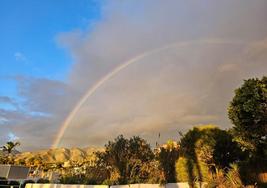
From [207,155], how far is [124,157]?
9.28m

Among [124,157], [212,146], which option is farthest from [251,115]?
[124,157]

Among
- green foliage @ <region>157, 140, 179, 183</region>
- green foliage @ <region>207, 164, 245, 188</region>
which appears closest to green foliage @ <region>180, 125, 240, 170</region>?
green foliage @ <region>157, 140, 179, 183</region>

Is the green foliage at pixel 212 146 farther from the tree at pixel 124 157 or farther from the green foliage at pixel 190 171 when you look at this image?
the tree at pixel 124 157

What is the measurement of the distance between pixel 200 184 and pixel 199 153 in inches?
102

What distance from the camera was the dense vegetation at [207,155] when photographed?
60.4 ft

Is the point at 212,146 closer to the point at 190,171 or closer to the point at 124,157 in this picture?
the point at 190,171

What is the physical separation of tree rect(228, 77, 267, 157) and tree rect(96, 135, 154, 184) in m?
9.94

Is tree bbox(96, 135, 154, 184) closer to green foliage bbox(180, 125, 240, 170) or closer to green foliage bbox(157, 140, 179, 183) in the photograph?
green foliage bbox(157, 140, 179, 183)

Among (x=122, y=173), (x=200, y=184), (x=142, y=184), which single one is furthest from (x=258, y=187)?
(x=122, y=173)

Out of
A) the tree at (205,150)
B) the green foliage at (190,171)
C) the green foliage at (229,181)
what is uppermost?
the tree at (205,150)

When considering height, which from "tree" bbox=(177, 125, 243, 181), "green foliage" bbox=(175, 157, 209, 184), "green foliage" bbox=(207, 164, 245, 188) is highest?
"tree" bbox=(177, 125, 243, 181)

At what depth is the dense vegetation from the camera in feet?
60.4

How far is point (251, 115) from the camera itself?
725 inches

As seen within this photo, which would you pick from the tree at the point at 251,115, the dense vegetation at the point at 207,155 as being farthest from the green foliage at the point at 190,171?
the tree at the point at 251,115
